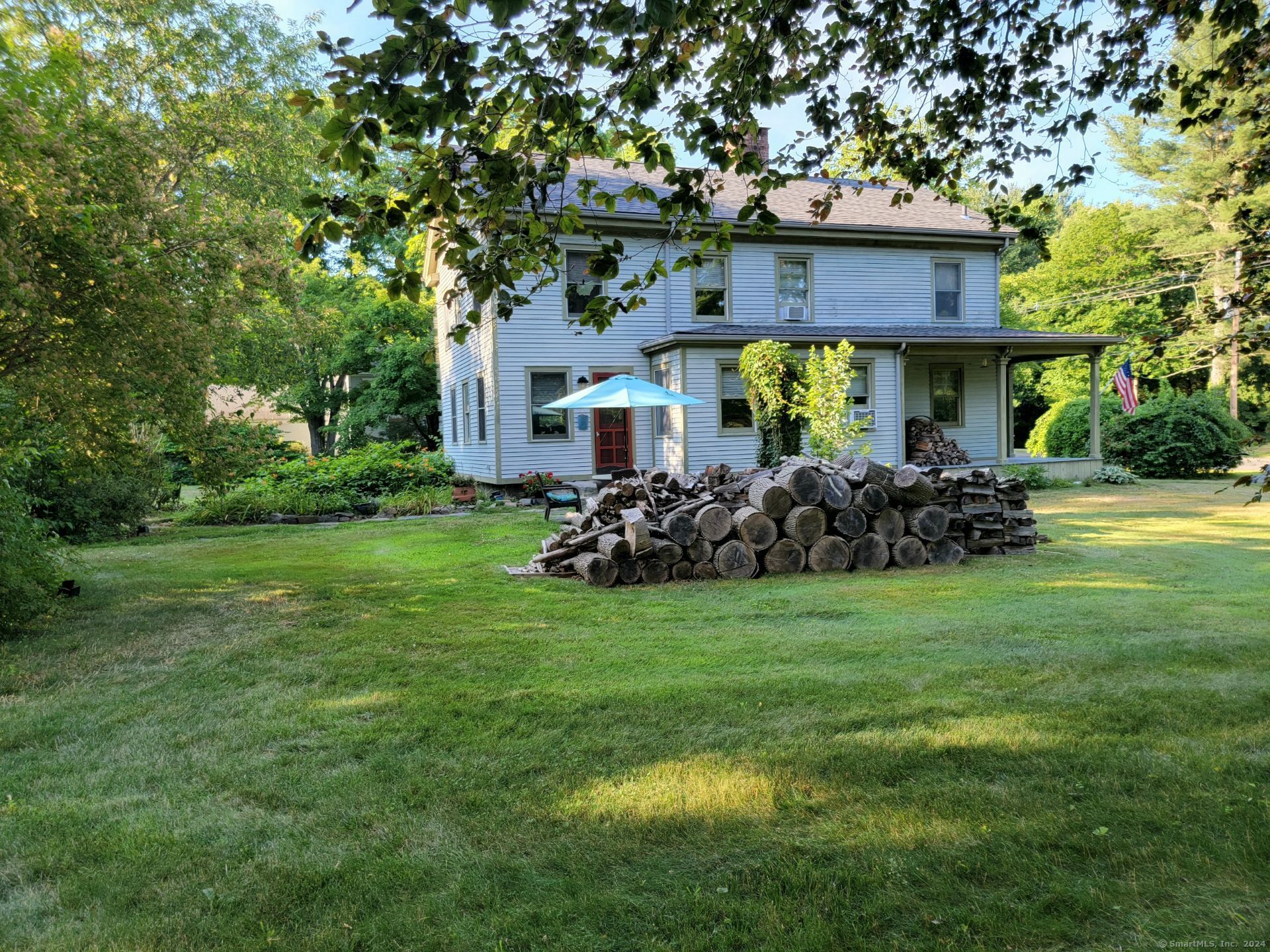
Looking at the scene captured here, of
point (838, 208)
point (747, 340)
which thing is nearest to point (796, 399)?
point (747, 340)

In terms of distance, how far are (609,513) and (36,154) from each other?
19.6 feet

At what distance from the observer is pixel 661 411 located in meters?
17.7

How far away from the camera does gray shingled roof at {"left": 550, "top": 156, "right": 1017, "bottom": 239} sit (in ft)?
58.3

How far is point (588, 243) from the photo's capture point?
1595cm

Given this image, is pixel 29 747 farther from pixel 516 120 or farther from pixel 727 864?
pixel 516 120

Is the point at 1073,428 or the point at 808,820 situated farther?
the point at 1073,428

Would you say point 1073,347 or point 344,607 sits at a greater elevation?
point 1073,347

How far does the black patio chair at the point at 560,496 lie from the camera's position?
1278 centimetres

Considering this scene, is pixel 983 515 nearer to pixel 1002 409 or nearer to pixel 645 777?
pixel 645 777

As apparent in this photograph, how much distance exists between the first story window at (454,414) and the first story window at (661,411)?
19.4 ft

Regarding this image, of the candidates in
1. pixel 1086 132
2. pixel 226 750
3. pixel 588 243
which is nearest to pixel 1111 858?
pixel 226 750

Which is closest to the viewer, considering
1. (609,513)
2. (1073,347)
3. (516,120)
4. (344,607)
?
(516,120)

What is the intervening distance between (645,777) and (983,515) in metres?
7.27

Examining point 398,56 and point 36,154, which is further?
point 36,154
